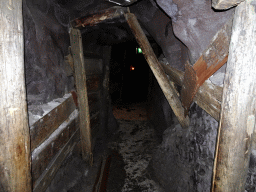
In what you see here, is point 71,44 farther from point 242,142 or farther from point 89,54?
point 242,142

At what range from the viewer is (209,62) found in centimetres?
A: 159

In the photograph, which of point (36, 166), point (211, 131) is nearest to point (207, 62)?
point (211, 131)

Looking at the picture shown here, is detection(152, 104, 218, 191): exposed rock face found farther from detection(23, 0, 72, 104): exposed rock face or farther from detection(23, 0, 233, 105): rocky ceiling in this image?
detection(23, 0, 72, 104): exposed rock face

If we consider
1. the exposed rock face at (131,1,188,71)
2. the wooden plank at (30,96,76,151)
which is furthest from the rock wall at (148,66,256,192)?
the wooden plank at (30,96,76,151)

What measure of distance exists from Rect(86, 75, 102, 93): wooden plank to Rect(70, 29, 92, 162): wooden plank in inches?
21.9

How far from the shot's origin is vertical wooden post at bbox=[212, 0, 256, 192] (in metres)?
1.05

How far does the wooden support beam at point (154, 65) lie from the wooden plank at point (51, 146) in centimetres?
144

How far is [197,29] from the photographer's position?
5.45ft

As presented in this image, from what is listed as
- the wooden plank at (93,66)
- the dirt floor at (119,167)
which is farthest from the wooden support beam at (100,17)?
the dirt floor at (119,167)

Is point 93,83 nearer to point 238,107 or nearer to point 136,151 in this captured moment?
point 136,151

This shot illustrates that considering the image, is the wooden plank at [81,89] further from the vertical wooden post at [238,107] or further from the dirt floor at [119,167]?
the vertical wooden post at [238,107]

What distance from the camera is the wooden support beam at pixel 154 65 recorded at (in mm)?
2316

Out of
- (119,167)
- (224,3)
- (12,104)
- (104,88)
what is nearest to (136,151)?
(119,167)

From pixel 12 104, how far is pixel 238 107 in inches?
57.0
